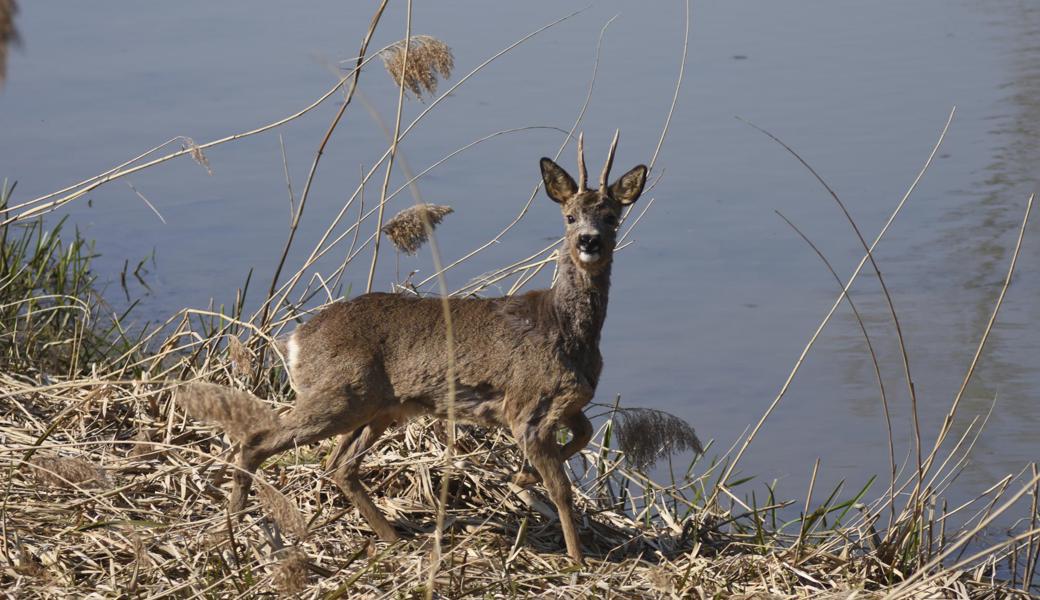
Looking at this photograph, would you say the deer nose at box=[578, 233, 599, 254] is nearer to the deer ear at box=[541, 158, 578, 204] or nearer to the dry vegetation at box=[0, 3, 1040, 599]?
the deer ear at box=[541, 158, 578, 204]

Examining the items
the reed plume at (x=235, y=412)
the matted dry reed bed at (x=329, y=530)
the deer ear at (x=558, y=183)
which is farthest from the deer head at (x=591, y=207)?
the reed plume at (x=235, y=412)

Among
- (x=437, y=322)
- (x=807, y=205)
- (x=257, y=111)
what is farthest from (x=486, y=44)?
(x=437, y=322)

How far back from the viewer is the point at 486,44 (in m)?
11.5

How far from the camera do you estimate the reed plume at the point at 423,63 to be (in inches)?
238

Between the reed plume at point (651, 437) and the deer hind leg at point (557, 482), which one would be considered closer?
the deer hind leg at point (557, 482)

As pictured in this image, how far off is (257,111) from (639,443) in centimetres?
588

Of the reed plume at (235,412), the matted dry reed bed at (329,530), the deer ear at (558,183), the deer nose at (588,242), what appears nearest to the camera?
the matted dry reed bed at (329,530)

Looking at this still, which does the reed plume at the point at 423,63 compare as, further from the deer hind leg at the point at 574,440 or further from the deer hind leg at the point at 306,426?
the deer hind leg at the point at 574,440

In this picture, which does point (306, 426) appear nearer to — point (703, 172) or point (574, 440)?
point (574, 440)

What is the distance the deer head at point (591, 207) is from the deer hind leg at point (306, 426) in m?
1.06

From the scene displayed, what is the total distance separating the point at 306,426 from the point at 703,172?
16.9 ft

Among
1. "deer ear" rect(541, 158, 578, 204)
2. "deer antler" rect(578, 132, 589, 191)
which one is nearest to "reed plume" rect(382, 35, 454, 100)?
"deer ear" rect(541, 158, 578, 204)

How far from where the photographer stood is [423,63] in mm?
A: 6059

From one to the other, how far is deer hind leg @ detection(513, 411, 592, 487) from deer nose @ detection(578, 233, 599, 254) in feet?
2.15
